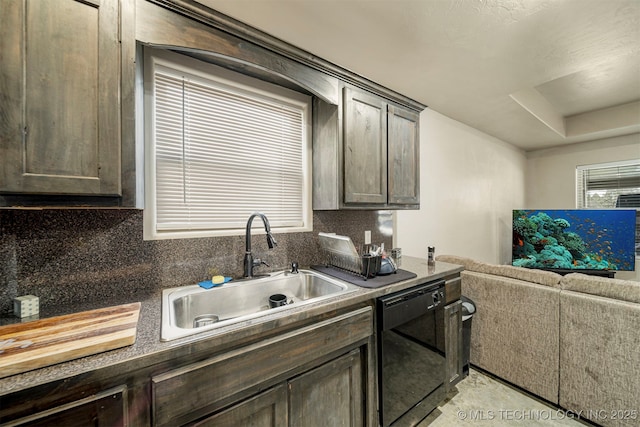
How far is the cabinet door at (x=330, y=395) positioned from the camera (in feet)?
3.63

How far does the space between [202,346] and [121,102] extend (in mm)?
1034

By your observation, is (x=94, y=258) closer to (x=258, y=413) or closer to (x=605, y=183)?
(x=258, y=413)

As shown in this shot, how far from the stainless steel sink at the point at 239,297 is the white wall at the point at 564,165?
484cm

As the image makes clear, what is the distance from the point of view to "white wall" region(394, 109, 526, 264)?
2.83m

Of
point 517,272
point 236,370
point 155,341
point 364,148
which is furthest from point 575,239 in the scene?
point 155,341

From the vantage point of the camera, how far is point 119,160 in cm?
103

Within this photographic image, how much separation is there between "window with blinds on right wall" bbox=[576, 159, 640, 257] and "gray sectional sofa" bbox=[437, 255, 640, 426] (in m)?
3.26

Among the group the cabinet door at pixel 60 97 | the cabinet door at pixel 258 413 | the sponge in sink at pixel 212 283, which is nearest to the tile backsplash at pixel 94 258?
the sponge in sink at pixel 212 283

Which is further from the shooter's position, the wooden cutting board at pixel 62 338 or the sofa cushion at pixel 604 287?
the sofa cushion at pixel 604 287

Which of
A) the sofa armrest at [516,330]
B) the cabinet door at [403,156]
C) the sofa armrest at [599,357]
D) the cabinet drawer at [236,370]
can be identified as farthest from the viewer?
the cabinet door at [403,156]

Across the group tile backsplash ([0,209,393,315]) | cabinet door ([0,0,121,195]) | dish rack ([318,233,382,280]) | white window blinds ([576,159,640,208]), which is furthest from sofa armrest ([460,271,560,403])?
white window blinds ([576,159,640,208])

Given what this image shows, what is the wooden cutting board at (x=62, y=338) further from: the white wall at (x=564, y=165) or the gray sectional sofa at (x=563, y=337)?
the white wall at (x=564, y=165)

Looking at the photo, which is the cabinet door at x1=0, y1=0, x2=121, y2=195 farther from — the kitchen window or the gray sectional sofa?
the gray sectional sofa

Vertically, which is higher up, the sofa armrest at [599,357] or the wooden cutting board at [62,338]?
the wooden cutting board at [62,338]
